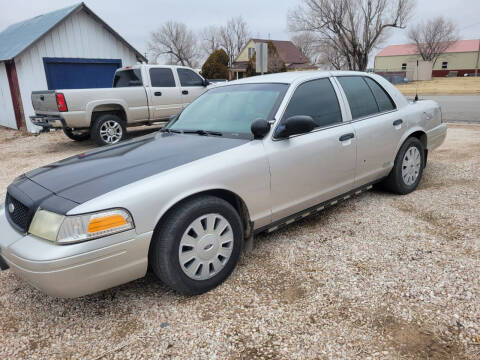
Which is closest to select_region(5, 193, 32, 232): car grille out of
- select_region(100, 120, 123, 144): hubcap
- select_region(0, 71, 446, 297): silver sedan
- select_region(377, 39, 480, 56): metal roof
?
select_region(0, 71, 446, 297): silver sedan

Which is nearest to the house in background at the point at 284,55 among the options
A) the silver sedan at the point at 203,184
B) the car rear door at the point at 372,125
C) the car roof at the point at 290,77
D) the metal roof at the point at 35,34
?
the metal roof at the point at 35,34

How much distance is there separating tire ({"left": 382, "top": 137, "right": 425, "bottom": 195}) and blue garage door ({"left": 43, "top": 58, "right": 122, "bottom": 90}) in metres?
12.0

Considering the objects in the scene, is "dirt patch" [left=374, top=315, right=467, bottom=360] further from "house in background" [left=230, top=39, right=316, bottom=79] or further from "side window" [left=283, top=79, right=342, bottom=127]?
"house in background" [left=230, top=39, right=316, bottom=79]

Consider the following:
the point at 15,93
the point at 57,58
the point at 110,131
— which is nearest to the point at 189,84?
the point at 110,131

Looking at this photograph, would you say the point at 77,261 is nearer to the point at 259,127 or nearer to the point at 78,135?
the point at 259,127

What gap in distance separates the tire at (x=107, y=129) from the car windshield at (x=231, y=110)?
226 inches

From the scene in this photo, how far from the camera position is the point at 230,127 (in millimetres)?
3367

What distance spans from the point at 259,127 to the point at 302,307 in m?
1.40

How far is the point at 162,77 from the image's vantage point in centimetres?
1029

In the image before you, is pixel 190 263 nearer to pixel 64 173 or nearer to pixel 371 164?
pixel 64 173

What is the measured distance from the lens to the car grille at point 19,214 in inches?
97.1

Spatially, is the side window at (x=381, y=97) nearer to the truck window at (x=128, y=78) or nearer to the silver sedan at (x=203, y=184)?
the silver sedan at (x=203, y=184)

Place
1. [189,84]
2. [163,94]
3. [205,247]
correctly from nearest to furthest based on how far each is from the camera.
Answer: [205,247], [163,94], [189,84]

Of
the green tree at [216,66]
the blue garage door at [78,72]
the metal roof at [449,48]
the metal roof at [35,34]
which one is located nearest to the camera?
the metal roof at [35,34]
